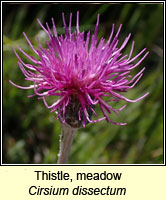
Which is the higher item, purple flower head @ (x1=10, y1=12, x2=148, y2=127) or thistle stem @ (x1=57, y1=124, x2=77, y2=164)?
purple flower head @ (x1=10, y1=12, x2=148, y2=127)

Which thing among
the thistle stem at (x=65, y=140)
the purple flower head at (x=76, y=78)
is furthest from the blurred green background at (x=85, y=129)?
the purple flower head at (x=76, y=78)

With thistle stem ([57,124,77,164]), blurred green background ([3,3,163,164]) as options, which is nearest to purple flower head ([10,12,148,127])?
thistle stem ([57,124,77,164])

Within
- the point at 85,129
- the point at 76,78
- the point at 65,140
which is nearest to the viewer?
the point at 76,78

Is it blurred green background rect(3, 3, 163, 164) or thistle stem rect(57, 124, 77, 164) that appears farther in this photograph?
blurred green background rect(3, 3, 163, 164)

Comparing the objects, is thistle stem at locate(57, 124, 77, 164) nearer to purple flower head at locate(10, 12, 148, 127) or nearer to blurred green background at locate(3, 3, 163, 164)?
purple flower head at locate(10, 12, 148, 127)

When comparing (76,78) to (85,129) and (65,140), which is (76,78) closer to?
(65,140)

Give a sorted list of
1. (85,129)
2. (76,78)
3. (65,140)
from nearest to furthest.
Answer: (76,78) < (65,140) < (85,129)

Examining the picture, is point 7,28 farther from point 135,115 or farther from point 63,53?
point 63,53

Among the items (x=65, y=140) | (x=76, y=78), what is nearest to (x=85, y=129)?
(x=65, y=140)

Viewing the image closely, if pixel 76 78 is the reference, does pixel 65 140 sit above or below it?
below

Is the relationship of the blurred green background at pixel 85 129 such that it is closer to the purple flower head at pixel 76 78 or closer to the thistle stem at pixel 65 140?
the thistle stem at pixel 65 140

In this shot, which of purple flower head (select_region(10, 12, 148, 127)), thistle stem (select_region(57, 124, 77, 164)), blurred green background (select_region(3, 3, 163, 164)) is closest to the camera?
purple flower head (select_region(10, 12, 148, 127))
